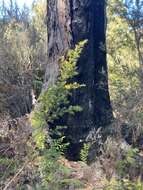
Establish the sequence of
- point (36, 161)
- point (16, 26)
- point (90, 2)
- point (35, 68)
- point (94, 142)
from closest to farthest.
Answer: point (36, 161) < point (94, 142) < point (90, 2) < point (35, 68) < point (16, 26)

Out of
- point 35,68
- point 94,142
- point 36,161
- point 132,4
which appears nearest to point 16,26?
point 35,68

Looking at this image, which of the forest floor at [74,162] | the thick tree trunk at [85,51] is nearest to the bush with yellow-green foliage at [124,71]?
the thick tree trunk at [85,51]

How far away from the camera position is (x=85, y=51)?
6.26 metres

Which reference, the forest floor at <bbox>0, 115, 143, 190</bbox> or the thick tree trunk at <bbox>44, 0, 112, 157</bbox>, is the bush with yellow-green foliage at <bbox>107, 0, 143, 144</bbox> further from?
the forest floor at <bbox>0, 115, 143, 190</bbox>

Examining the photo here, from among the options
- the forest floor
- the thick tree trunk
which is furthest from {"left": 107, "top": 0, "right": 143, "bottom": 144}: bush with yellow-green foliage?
the forest floor

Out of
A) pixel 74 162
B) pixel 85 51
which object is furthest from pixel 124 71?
pixel 74 162

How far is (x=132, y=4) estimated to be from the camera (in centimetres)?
784

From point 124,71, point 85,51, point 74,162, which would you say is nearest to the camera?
point 74,162

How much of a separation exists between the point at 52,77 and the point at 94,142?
0.92 m

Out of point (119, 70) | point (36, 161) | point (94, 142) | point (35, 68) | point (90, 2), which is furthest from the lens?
point (35, 68)

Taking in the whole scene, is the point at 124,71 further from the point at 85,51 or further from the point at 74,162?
the point at 74,162

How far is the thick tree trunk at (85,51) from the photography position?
6.15m

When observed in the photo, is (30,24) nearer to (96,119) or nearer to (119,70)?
(119,70)

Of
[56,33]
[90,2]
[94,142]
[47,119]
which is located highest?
[90,2]
